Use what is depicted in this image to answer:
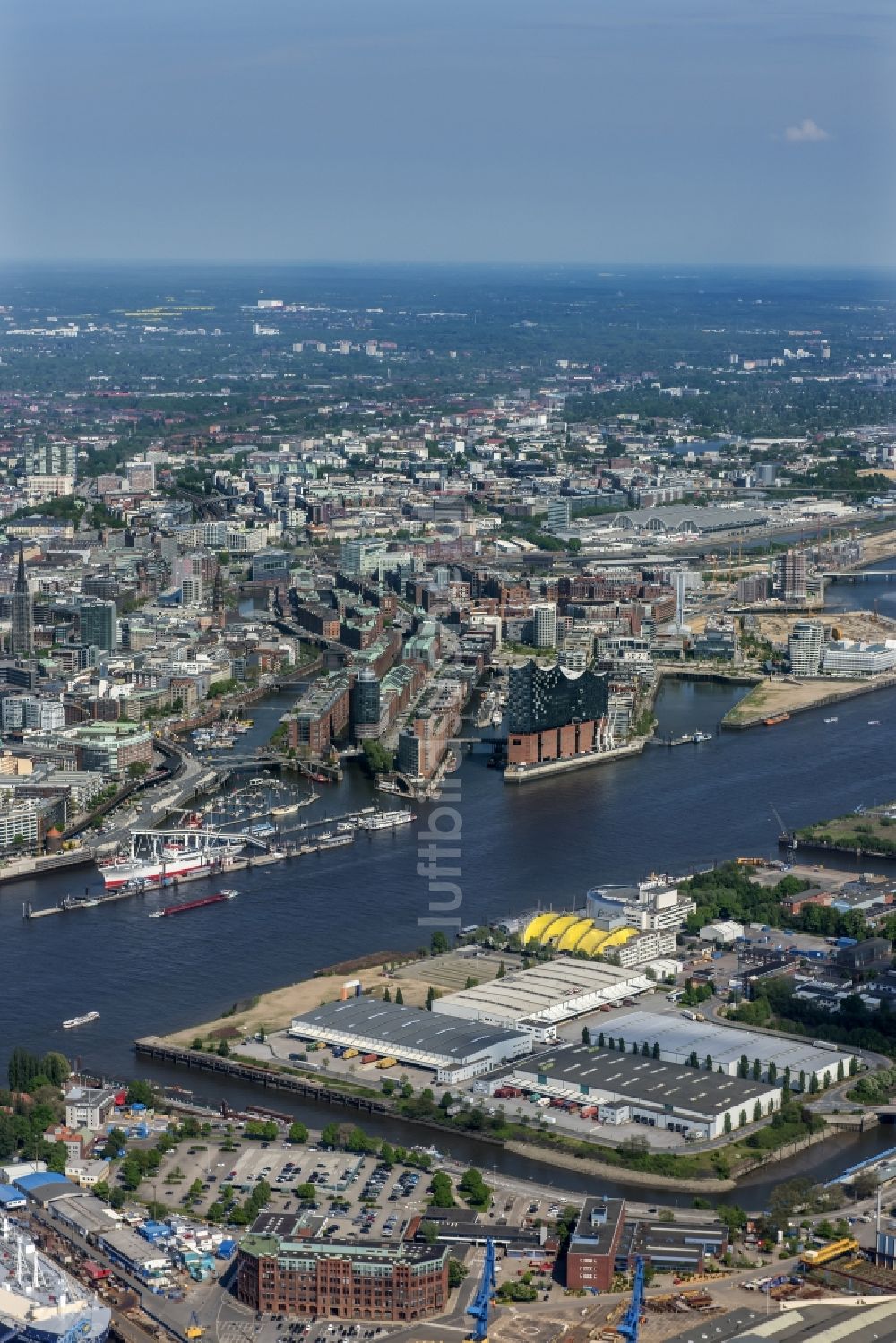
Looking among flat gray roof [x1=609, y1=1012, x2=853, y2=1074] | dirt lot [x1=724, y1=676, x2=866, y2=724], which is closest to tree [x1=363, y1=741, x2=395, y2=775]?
dirt lot [x1=724, y1=676, x2=866, y2=724]

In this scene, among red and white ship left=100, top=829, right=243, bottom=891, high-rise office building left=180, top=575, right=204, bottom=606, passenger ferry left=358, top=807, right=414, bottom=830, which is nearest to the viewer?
red and white ship left=100, top=829, right=243, bottom=891

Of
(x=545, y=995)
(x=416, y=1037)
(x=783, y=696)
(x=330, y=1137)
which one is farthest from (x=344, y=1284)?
(x=783, y=696)

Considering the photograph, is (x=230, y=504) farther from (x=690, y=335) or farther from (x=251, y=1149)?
(x=690, y=335)

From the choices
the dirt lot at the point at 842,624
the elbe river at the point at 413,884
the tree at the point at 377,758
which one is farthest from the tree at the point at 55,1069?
the dirt lot at the point at 842,624

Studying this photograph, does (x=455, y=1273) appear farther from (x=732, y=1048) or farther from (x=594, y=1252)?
(x=732, y=1048)

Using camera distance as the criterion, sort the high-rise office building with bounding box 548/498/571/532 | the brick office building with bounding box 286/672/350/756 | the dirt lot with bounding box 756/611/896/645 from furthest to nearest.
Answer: the high-rise office building with bounding box 548/498/571/532
the dirt lot with bounding box 756/611/896/645
the brick office building with bounding box 286/672/350/756

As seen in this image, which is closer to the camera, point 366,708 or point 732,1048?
point 732,1048

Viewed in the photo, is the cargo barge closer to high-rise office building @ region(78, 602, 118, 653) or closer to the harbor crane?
the harbor crane
